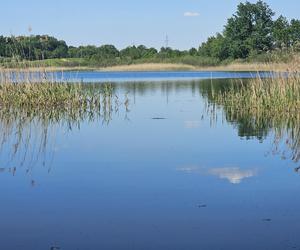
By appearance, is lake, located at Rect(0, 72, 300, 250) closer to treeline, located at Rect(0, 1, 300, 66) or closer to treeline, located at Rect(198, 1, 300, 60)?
treeline, located at Rect(0, 1, 300, 66)

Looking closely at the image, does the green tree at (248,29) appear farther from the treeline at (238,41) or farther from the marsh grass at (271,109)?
the marsh grass at (271,109)

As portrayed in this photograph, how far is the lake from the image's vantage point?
13.3ft

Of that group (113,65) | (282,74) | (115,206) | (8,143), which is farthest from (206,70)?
(115,206)

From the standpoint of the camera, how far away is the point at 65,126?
35.5 feet

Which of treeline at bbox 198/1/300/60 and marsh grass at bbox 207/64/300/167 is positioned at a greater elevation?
treeline at bbox 198/1/300/60

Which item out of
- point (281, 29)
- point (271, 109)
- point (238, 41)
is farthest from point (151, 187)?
point (238, 41)

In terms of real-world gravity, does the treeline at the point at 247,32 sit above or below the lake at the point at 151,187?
above

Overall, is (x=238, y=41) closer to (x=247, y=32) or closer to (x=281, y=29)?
(x=247, y=32)

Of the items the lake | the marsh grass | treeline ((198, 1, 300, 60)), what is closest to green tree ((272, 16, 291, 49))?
treeline ((198, 1, 300, 60))

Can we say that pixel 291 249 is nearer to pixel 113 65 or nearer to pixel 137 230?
pixel 137 230

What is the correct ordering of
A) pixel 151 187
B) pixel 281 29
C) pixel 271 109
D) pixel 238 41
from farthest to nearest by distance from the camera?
pixel 238 41, pixel 281 29, pixel 271 109, pixel 151 187

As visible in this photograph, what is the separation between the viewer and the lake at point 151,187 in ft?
13.3

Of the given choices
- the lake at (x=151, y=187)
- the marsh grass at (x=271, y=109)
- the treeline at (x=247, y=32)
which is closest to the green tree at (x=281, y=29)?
the treeline at (x=247, y=32)

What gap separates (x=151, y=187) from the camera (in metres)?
5.57
